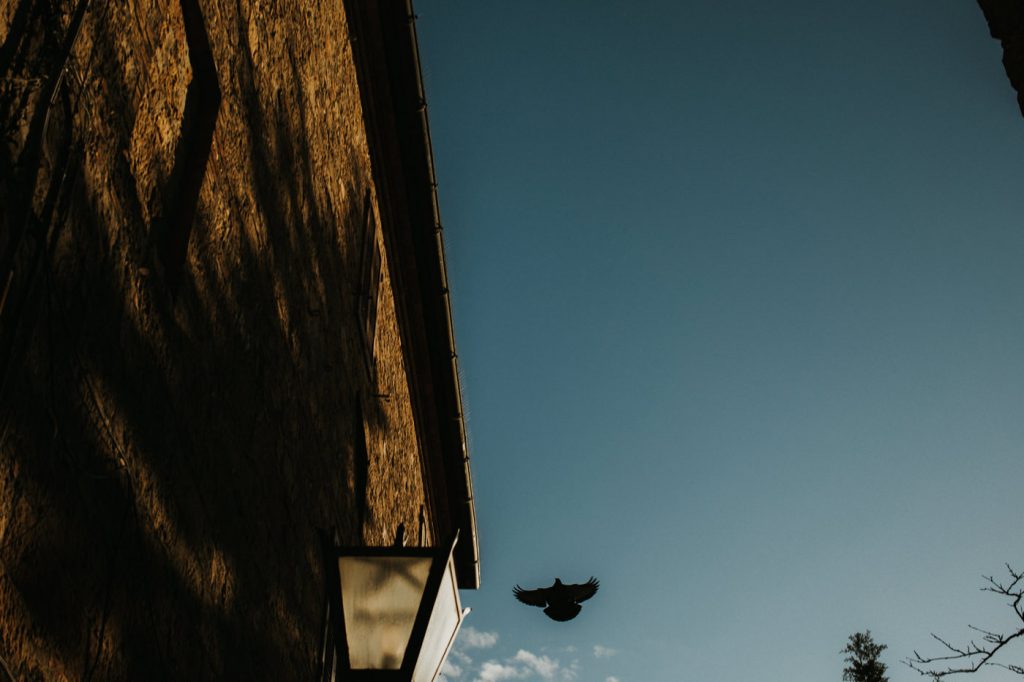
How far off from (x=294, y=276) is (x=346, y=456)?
1.83 meters

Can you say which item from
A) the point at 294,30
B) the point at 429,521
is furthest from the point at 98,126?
the point at 429,521

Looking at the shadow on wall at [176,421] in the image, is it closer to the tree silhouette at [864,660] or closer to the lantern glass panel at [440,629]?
the lantern glass panel at [440,629]

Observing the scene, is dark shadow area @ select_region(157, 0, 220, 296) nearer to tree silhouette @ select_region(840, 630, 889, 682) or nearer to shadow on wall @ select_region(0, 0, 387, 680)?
shadow on wall @ select_region(0, 0, 387, 680)

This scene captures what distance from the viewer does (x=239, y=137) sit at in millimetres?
4188

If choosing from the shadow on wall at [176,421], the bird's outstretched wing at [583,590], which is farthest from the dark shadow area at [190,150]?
the bird's outstretched wing at [583,590]

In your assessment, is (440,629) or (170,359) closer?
(170,359)

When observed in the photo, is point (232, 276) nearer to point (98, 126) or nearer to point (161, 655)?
point (98, 126)

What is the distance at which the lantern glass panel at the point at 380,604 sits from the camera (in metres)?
4.01

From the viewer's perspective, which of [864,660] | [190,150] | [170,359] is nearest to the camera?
[170,359]

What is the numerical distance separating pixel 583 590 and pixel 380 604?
6.57 metres

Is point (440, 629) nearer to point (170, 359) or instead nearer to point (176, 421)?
point (176, 421)

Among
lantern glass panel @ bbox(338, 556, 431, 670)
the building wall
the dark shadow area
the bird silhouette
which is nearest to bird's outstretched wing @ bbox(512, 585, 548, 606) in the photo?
the bird silhouette

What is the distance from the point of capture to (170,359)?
3.20 m

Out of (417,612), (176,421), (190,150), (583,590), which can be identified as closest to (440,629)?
(417,612)
